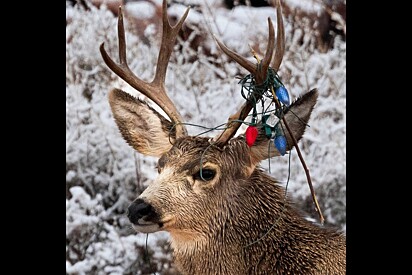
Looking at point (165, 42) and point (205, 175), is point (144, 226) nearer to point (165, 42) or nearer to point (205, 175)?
point (205, 175)

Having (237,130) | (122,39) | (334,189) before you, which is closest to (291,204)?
(237,130)

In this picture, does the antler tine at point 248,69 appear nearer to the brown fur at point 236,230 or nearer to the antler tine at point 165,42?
the brown fur at point 236,230

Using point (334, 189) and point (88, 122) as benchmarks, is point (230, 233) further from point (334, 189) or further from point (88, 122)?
point (88, 122)

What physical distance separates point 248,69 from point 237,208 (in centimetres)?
43

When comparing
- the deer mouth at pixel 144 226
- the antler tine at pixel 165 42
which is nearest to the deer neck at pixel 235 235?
the deer mouth at pixel 144 226

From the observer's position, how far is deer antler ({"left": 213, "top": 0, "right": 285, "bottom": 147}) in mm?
2180

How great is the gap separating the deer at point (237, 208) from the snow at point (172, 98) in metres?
0.45

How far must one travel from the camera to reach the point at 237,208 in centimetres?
230

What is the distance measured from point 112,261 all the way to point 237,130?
918mm

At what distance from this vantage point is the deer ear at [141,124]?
7.97 ft

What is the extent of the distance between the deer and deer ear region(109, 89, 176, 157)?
0.18 feet

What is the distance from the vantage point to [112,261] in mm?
2928

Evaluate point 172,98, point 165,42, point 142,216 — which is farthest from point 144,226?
point 172,98

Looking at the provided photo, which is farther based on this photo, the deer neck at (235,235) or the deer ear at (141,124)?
the deer ear at (141,124)
